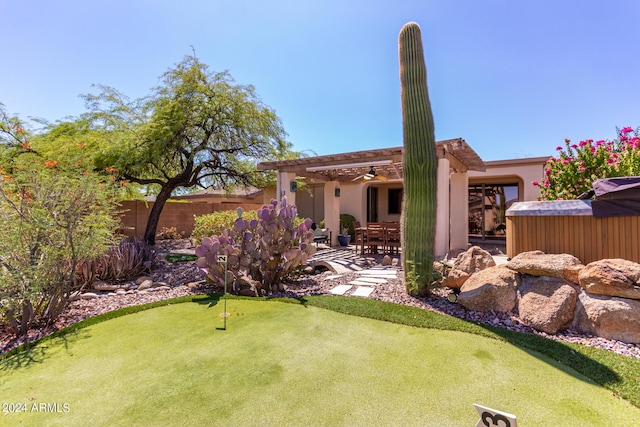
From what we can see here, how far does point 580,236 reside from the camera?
478 cm

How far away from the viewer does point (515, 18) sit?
23.4 ft

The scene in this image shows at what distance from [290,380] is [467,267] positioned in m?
3.95

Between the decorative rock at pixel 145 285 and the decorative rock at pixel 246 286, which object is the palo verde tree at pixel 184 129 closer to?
the decorative rock at pixel 145 285

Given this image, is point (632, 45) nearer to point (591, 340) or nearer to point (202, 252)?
point (591, 340)

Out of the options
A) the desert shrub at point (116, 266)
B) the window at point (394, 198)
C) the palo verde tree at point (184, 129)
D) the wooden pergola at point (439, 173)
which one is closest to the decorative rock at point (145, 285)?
the desert shrub at point (116, 266)

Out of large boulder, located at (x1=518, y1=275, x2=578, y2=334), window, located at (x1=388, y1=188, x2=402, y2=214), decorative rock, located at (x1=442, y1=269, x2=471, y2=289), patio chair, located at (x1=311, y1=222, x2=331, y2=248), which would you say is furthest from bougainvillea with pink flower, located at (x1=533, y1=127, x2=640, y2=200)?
window, located at (x1=388, y1=188, x2=402, y2=214)

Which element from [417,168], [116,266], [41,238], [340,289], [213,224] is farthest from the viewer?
[213,224]

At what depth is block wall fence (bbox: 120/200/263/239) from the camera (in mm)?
12633

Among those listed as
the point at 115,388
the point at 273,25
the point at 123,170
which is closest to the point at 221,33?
the point at 273,25

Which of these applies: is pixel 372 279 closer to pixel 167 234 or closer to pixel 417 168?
pixel 417 168

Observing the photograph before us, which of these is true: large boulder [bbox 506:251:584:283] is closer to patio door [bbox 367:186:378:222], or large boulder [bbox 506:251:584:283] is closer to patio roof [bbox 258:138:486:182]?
patio roof [bbox 258:138:486:182]

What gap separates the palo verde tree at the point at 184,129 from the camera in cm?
873

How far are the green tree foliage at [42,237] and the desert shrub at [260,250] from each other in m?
1.69

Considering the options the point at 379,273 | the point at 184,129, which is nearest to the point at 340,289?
the point at 379,273
